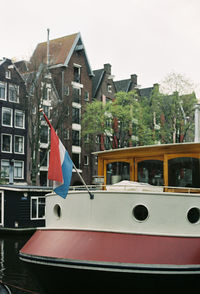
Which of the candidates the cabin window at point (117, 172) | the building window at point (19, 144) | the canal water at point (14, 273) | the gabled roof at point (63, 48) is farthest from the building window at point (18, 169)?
the cabin window at point (117, 172)

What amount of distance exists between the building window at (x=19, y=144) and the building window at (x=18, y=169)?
3.42 ft

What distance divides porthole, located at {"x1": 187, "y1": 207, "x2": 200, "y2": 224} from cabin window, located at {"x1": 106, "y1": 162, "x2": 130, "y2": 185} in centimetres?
190

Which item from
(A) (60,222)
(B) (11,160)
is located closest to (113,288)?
→ (A) (60,222)

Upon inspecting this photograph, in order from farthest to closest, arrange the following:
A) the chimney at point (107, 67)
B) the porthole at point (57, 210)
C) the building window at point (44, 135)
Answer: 1. the chimney at point (107, 67)
2. the building window at point (44, 135)
3. the porthole at point (57, 210)

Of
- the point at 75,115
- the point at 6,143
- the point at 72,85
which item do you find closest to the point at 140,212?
the point at 6,143

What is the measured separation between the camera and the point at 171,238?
27.2 ft

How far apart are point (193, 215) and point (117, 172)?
230 cm

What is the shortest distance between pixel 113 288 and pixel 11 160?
31.6m

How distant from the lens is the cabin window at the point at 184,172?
9438mm

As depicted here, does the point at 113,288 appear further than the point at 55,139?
No

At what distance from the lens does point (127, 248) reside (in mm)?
8047

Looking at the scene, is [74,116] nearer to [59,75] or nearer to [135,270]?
[59,75]

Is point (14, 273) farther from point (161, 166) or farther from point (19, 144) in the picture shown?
point (19, 144)

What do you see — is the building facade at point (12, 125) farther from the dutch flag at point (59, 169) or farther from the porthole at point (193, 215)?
the porthole at point (193, 215)
